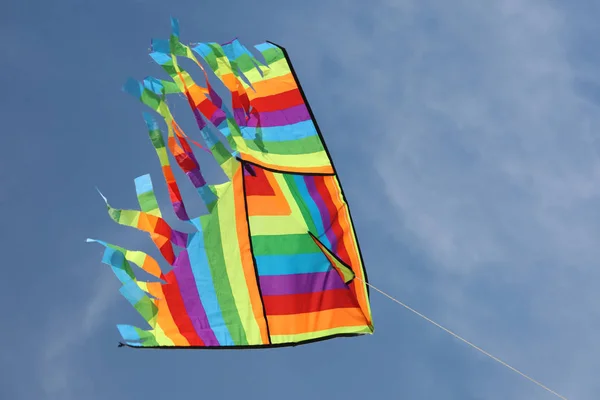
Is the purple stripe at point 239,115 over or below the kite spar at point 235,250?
over

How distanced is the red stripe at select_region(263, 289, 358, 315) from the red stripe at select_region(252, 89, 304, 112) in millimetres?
2261

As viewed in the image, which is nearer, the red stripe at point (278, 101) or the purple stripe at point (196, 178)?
the purple stripe at point (196, 178)

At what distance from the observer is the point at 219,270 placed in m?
8.64

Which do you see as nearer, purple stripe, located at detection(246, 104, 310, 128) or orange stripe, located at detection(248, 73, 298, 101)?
purple stripe, located at detection(246, 104, 310, 128)

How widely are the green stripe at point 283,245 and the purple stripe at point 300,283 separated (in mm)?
266

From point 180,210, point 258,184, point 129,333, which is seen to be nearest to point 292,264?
point 258,184

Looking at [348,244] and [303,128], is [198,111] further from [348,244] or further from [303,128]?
[348,244]

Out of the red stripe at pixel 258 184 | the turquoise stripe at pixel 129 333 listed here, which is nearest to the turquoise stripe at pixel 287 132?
the red stripe at pixel 258 184

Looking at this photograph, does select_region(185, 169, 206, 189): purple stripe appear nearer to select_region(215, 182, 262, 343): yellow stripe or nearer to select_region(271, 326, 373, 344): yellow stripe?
select_region(215, 182, 262, 343): yellow stripe

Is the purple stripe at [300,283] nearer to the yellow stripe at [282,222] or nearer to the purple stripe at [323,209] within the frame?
the purple stripe at [323,209]

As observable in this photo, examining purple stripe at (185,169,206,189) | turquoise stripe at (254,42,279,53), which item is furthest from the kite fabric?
turquoise stripe at (254,42,279,53)

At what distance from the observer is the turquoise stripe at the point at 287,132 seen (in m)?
9.17

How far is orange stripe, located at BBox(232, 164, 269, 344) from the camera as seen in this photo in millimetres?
8547

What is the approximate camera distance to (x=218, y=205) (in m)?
8.55
